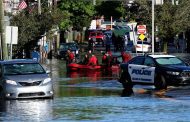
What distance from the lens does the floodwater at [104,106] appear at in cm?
1992

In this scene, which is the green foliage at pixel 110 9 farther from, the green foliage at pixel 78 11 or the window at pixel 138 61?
the window at pixel 138 61

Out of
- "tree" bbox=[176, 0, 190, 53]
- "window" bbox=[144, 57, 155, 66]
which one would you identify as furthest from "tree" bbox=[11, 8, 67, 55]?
"window" bbox=[144, 57, 155, 66]

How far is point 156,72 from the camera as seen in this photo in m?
31.4

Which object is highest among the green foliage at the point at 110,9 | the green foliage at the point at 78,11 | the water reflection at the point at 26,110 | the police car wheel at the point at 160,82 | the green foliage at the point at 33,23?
the green foliage at the point at 110,9

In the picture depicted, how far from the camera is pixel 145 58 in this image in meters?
32.4

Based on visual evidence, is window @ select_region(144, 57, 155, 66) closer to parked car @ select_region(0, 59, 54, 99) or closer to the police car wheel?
the police car wheel

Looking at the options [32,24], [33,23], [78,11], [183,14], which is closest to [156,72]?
[32,24]

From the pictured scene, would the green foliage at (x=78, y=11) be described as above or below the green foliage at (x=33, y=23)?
above

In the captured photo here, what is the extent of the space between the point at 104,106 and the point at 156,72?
27.5 ft

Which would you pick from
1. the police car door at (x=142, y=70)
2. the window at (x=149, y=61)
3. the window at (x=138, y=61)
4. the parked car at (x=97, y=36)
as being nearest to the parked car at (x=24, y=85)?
the police car door at (x=142, y=70)

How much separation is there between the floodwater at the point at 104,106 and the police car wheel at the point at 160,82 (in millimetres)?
443

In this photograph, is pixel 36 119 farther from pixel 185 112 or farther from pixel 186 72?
pixel 186 72

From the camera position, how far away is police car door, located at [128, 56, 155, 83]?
3173 centimetres

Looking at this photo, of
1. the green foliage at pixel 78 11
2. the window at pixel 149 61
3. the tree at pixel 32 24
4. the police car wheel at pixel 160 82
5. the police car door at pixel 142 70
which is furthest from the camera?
the green foliage at pixel 78 11
